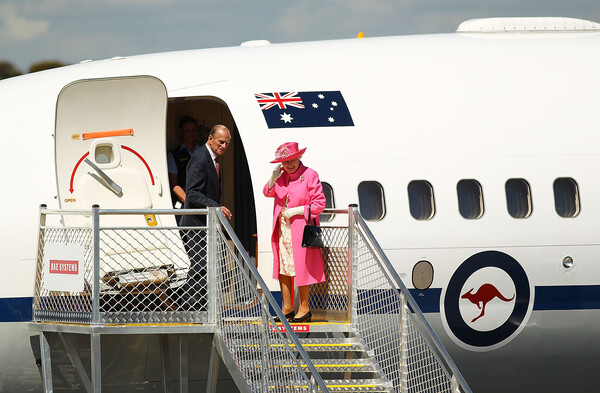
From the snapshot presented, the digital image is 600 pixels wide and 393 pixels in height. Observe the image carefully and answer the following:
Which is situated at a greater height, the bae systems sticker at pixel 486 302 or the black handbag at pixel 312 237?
the black handbag at pixel 312 237

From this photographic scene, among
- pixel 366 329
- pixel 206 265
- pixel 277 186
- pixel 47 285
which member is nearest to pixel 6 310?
pixel 47 285

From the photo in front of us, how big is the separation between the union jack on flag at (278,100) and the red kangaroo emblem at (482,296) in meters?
2.74

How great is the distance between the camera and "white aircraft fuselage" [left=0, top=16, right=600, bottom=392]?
9.52 metres

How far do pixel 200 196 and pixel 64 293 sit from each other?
1.61 m

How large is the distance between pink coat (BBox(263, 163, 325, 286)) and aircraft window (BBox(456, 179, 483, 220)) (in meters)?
1.79

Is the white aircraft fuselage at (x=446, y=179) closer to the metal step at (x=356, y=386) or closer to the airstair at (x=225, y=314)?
the airstair at (x=225, y=314)

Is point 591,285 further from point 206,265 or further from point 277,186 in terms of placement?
point 206,265

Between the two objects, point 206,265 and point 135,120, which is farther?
point 135,120

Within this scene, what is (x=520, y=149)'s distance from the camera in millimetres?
10016

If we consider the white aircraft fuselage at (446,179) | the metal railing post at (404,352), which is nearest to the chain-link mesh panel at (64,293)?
the white aircraft fuselage at (446,179)

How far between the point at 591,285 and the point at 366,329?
2.71m

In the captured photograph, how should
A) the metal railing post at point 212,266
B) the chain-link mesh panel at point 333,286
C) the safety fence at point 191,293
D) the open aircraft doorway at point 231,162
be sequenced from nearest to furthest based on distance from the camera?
the safety fence at point 191,293 → the metal railing post at point 212,266 → the chain-link mesh panel at point 333,286 → the open aircraft doorway at point 231,162

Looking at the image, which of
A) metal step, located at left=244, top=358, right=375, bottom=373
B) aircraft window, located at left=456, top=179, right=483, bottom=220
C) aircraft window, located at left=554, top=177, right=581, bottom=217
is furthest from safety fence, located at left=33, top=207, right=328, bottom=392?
aircraft window, located at left=554, top=177, right=581, bottom=217

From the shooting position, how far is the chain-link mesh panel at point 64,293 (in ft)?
26.9
